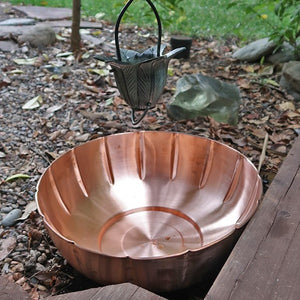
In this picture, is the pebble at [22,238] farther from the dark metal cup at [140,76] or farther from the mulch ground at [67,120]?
the dark metal cup at [140,76]

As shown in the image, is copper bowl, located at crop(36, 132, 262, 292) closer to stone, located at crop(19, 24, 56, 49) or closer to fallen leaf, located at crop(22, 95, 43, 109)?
fallen leaf, located at crop(22, 95, 43, 109)

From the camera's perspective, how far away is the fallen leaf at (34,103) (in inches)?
101

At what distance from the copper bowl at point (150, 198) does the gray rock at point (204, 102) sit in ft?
2.29

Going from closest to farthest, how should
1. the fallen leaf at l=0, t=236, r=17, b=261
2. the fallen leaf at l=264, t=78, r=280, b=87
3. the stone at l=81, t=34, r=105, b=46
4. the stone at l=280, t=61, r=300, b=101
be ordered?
the fallen leaf at l=0, t=236, r=17, b=261 < the stone at l=280, t=61, r=300, b=101 < the fallen leaf at l=264, t=78, r=280, b=87 < the stone at l=81, t=34, r=105, b=46

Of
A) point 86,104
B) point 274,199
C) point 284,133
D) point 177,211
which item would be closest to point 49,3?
point 86,104

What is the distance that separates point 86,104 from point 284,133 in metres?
1.20

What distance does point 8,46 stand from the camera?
3.33 meters

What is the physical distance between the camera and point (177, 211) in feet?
5.59

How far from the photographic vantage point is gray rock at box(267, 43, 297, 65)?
3.20m

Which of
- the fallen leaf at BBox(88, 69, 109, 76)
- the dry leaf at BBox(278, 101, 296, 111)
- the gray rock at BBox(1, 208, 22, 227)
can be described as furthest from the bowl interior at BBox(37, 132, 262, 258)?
the fallen leaf at BBox(88, 69, 109, 76)

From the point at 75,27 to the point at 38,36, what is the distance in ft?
1.18

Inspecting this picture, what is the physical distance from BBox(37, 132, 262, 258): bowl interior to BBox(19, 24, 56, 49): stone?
1.90m

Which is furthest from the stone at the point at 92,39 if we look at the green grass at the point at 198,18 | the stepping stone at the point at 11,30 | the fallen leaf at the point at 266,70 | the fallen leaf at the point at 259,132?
the fallen leaf at the point at 259,132

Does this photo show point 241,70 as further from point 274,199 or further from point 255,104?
point 274,199
